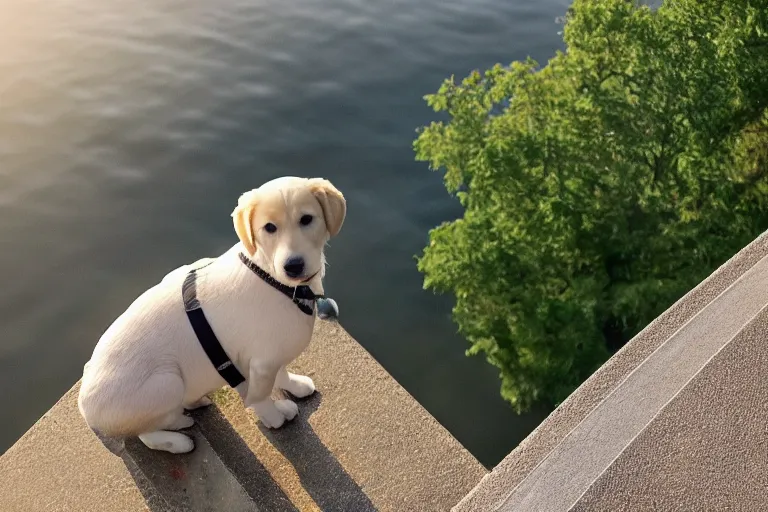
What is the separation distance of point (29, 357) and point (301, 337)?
538 centimetres

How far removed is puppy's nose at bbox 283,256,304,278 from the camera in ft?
12.2

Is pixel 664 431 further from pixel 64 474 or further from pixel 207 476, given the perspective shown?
pixel 64 474

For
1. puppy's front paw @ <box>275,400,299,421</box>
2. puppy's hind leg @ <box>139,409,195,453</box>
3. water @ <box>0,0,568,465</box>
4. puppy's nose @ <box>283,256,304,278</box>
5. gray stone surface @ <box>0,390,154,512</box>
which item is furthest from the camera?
water @ <box>0,0,568,465</box>

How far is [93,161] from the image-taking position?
10.4 meters

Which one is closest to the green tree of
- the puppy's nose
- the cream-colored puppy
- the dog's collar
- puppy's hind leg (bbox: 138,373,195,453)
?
the dog's collar

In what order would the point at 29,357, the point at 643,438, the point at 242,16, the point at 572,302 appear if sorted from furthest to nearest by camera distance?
1. the point at 242,16
2. the point at 29,357
3. the point at 572,302
4. the point at 643,438

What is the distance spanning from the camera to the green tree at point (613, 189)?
6.05 m

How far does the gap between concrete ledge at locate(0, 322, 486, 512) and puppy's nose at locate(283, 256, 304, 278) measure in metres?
1.50

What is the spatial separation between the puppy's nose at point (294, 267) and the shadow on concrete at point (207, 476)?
1489mm

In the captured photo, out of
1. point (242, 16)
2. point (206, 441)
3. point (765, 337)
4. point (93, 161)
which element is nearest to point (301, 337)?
point (206, 441)

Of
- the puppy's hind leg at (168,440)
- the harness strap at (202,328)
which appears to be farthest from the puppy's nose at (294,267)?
the puppy's hind leg at (168,440)

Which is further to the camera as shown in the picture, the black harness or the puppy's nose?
the black harness

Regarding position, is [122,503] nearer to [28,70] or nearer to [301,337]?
[301,337]

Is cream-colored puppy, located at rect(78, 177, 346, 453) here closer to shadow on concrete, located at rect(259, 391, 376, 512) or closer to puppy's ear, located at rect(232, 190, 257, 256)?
puppy's ear, located at rect(232, 190, 257, 256)
